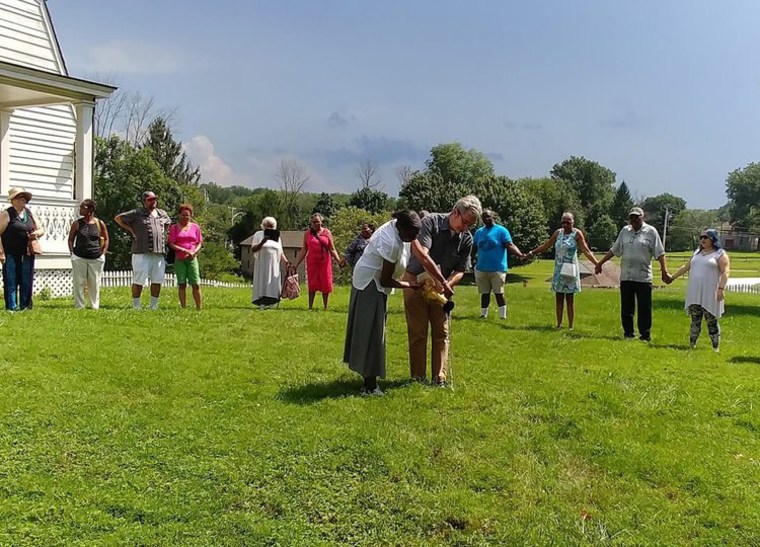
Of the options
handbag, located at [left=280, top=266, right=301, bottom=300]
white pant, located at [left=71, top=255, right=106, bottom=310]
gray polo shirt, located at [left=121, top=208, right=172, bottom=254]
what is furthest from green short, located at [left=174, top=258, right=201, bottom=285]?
handbag, located at [left=280, top=266, right=301, bottom=300]

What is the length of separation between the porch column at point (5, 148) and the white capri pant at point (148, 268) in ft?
27.6

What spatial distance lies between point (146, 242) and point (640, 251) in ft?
25.0

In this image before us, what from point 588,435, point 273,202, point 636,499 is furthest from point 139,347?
point 273,202

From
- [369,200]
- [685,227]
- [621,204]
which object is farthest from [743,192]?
[369,200]

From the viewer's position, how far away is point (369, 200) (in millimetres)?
71562

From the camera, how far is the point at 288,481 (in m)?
4.59

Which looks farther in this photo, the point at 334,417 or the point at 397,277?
the point at 397,277

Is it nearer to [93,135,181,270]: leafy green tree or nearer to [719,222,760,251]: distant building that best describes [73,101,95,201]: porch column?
[93,135,181,270]: leafy green tree

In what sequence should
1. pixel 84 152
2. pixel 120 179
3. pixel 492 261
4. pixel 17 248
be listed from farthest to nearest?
pixel 120 179, pixel 84 152, pixel 492 261, pixel 17 248

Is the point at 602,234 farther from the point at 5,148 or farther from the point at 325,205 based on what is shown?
the point at 5,148

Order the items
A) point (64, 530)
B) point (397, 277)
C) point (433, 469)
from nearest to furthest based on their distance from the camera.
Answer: point (64, 530) → point (433, 469) → point (397, 277)

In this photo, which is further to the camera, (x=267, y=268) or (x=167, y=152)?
(x=167, y=152)

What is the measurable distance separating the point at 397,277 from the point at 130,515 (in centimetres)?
323

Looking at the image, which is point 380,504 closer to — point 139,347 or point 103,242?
point 139,347
